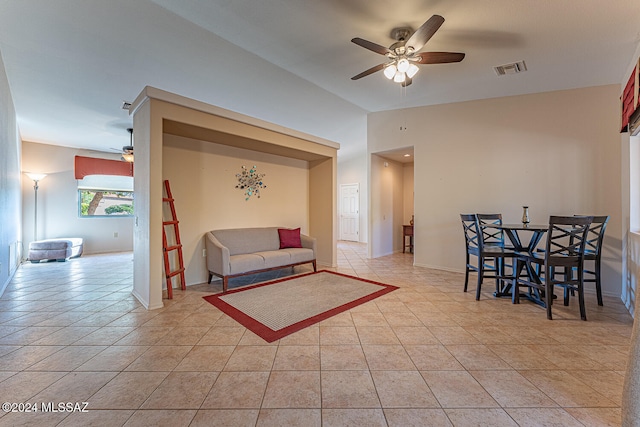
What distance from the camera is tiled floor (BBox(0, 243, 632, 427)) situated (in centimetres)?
148

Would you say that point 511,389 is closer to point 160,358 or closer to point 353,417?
point 353,417

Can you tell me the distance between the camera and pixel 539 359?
201cm

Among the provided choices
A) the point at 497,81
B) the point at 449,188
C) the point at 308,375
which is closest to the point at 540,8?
the point at 497,81

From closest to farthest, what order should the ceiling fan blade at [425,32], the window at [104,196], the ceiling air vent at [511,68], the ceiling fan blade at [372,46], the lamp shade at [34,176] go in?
the ceiling fan blade at [425,32] < the ceiling fan blade at [372,46] < the ceiling air vent at [511,68] < the lamp shade at [34,176] < the window at [104,196]

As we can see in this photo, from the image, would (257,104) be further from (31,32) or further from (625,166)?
(625,166)

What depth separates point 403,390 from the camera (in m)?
1.68

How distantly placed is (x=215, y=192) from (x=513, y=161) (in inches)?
197

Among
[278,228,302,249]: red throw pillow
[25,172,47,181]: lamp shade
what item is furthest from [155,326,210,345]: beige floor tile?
[25,172,47,181]: lamp shade

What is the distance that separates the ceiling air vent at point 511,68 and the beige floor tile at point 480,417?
4.03 metres

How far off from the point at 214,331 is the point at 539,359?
275 cm

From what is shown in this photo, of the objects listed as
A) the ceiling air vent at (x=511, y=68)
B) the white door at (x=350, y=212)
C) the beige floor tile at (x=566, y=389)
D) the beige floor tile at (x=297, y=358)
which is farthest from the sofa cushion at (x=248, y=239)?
the white door at (x=350, y=212)

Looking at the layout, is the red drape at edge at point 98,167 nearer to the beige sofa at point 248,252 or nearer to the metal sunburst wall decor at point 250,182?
the metal sunburst wall decor at point 250,182

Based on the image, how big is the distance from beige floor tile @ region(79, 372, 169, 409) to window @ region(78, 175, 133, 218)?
7.42 m

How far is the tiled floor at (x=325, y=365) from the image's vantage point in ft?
4.85
